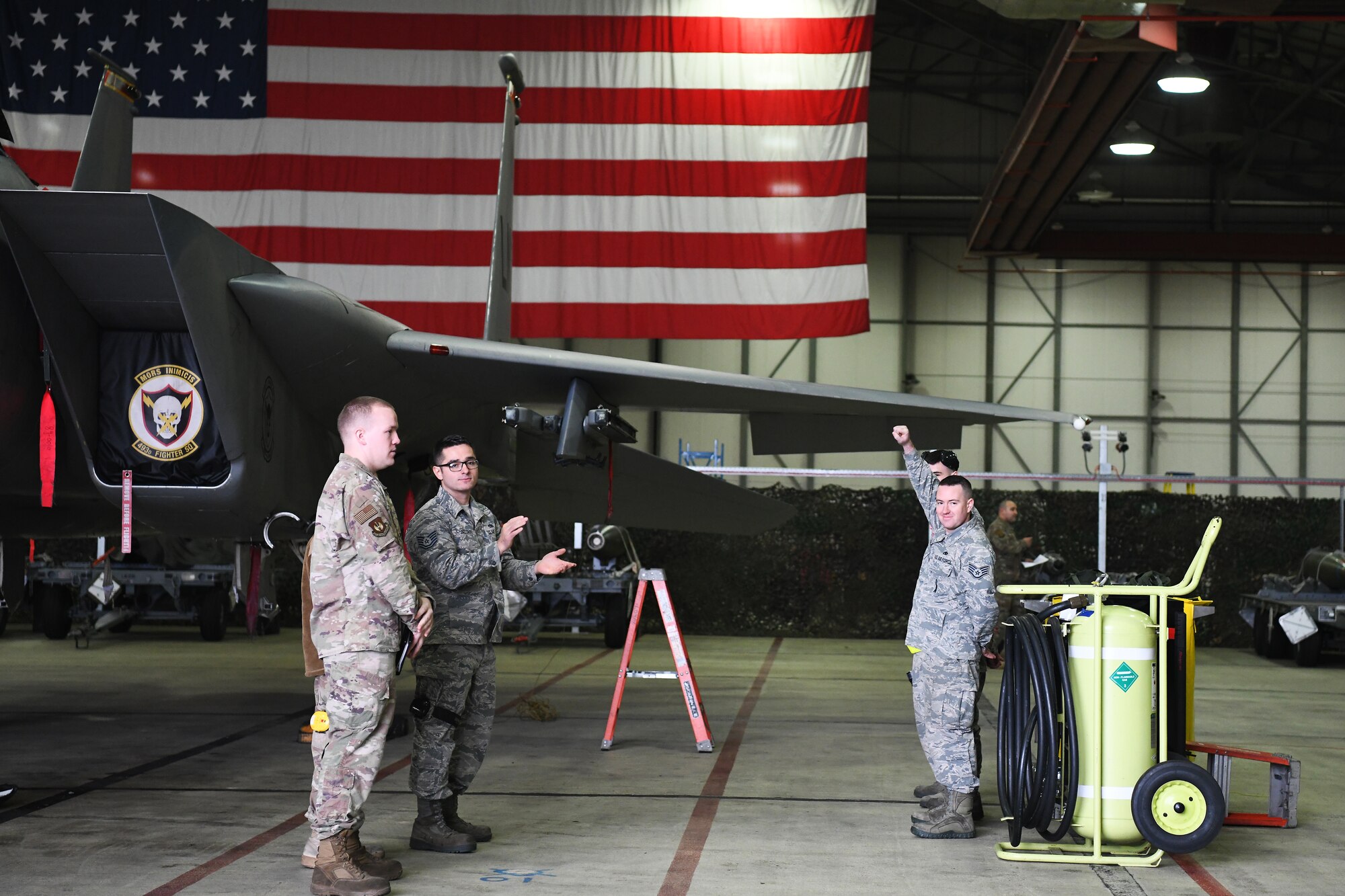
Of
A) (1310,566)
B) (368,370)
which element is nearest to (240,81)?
(368,370)

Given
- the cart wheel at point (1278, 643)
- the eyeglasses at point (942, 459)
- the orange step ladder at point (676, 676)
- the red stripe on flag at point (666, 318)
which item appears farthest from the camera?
the cart wheel at point (1278, 643)

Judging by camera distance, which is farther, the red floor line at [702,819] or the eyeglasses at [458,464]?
the eyeglasses at [458,464]

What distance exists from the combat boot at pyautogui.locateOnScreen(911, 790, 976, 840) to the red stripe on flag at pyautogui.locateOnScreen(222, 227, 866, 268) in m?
6.85

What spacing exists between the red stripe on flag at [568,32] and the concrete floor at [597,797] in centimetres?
586

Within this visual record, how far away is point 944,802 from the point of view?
5.44 meters

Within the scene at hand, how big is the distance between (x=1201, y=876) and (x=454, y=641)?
2.96m

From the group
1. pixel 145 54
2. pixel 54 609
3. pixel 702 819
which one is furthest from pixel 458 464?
pixel 54 609

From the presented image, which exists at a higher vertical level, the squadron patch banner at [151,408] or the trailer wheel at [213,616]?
the squadron patch banner at [151,408]

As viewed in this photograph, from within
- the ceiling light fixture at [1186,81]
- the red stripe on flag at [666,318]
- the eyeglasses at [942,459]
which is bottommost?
the eyeglasses at [942,459]

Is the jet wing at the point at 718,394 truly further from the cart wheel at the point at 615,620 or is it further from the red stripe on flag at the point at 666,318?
the cart wheel at the point at 615,620

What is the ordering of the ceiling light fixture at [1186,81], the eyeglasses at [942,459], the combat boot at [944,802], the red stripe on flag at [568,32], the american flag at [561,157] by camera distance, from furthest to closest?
the ceiling light fixture at [1186,81]
the red stripe on flag at [568,32]
the american flag at [561,157]
the eyeglasses at [942,459]
the combat boot at [944,802]

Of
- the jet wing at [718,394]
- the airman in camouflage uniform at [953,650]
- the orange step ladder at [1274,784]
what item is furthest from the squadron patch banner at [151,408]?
the orange step ladder at [1274,784]

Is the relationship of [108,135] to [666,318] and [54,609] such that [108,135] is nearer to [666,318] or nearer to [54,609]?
[666,318]

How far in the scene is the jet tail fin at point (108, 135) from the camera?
6.47 meters
